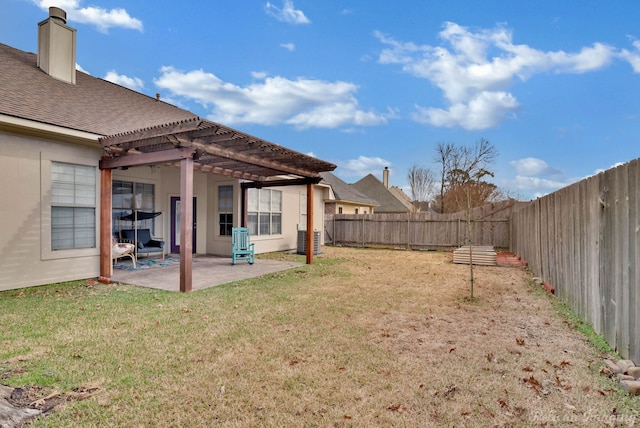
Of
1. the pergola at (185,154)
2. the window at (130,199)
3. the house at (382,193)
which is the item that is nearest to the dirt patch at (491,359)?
the pergola at (185,154)

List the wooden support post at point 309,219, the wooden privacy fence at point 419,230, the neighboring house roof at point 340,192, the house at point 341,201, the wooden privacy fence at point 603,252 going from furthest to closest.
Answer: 1. the neighboring house roof at point 340,192
2. the house at point 341,201
3. the wooden privacy fence at point 419,230
4. the wooden support post at point 309,219
5. the wooden privacy fence at point 603,252

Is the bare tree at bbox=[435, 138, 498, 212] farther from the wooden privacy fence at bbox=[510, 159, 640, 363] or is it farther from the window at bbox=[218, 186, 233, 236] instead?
the wooden privacy fence at bbox=[510, 159, 640, 363]

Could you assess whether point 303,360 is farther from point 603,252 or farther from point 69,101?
point 69,101

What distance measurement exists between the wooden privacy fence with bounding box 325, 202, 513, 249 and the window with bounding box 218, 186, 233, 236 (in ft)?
21.3

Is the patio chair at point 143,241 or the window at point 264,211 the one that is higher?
the window at point 264,211

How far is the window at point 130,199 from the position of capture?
8.65 metres

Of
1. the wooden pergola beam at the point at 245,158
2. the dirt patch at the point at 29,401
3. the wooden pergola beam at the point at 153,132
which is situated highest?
the wooden pergola beam at the point at 153,132

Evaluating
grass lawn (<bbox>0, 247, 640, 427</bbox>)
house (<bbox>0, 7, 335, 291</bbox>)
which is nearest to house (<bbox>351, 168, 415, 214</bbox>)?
house (<bbox>0, 7, 335, 291</bbox>)

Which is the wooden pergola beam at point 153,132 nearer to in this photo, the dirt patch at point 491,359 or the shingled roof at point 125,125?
the shingled roof at point 125,125

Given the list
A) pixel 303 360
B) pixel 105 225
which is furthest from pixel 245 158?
pixel 303 360

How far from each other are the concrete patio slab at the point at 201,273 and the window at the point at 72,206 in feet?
3.53

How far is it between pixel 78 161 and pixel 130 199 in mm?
2540

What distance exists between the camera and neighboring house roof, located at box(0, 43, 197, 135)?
5992mm

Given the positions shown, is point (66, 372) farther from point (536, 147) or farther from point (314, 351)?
point (536, 147)
